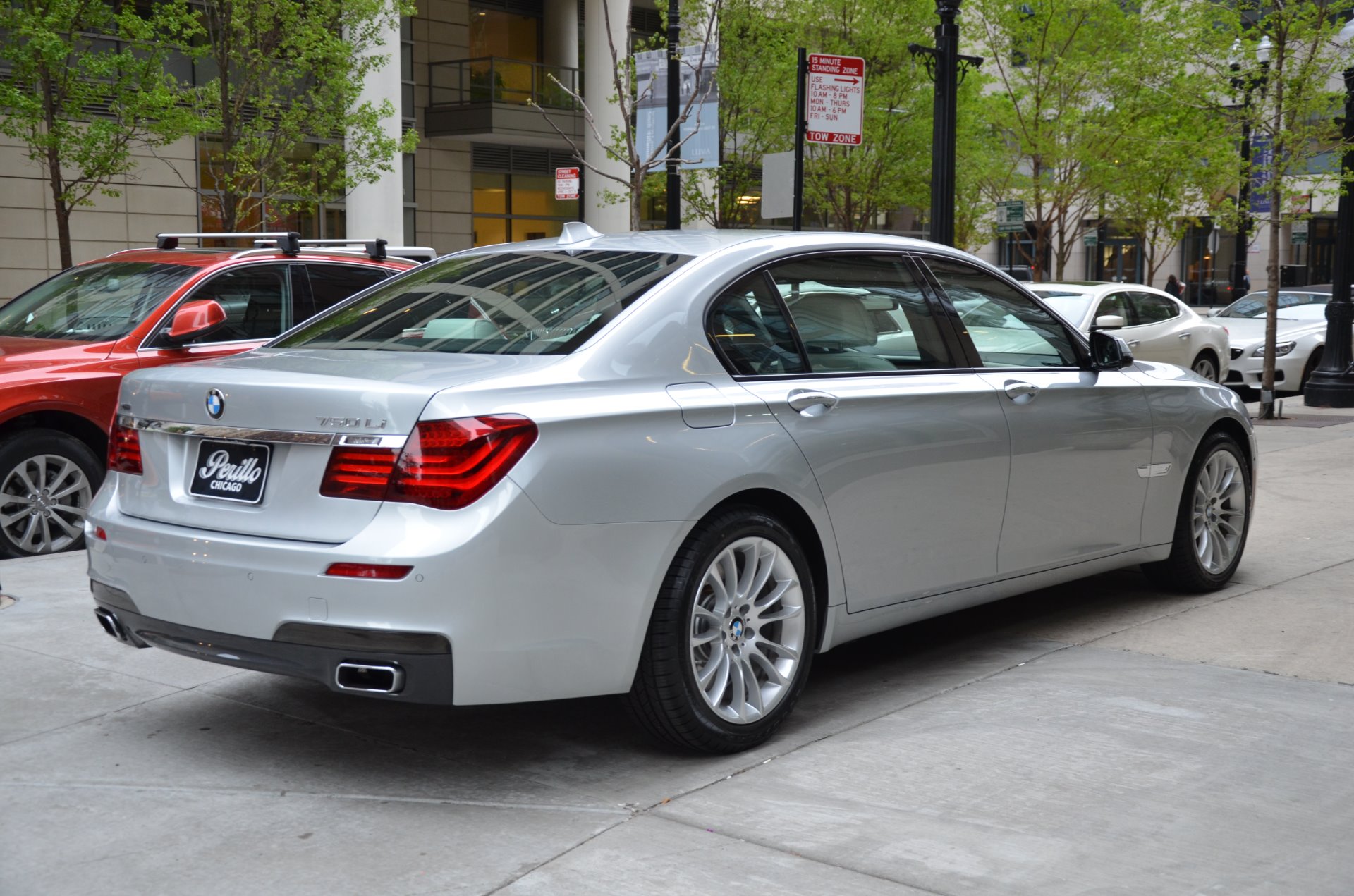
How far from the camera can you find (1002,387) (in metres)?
5.51

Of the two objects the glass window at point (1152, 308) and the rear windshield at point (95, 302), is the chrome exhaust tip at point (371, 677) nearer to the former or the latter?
the rear windshield at point (95, 302)

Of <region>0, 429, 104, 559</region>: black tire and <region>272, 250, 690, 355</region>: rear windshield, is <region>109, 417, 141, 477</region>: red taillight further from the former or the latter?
<region>0, 429, 104, 559</region>: black tire

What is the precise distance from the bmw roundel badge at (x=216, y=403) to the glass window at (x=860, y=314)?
185 cm

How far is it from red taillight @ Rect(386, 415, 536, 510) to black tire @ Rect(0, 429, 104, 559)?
456 cm

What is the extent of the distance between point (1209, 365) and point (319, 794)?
1634 cm

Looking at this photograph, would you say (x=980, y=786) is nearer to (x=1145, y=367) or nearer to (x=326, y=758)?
(x=326, y=758)

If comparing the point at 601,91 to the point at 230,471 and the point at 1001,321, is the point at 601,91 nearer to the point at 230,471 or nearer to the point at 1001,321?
the point at 1001,321

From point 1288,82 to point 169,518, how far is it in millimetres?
16027

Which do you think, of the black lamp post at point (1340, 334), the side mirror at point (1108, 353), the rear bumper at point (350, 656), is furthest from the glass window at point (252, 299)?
the black lamp post at point (1340, 334)

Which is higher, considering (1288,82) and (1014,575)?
(1288,82)

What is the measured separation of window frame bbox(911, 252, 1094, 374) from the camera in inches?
218

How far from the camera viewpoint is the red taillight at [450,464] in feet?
12.6

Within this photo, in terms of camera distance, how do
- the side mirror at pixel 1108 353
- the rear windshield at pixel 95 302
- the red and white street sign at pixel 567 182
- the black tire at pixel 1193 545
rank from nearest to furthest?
the side mirror at pixel 1108 353
the black tire at pixel 1193 545
the rear windshield at pixel 95 302
the red and white street sign at pixel 567 182

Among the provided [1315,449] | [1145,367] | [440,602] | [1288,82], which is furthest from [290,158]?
[440,602]
